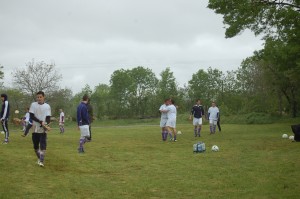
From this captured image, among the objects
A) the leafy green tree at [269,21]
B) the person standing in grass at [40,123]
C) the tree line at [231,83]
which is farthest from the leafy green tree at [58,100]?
the person standing in grass at [40,123]

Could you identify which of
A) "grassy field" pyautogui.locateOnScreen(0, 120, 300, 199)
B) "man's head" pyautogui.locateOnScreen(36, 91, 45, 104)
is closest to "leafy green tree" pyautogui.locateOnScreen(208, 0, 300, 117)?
"grassy field" pyautogui.locateOnScreen(0, 120, 300, 199)

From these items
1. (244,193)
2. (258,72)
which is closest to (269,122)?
(258,72)

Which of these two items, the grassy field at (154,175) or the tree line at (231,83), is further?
the tree line at (231,83)

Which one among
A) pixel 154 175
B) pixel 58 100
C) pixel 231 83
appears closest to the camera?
pixel 154 175

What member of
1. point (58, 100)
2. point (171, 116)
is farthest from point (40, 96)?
point (58, 100)

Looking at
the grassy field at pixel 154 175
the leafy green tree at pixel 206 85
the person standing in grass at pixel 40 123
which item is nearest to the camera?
the grassy field at pixel 154 175

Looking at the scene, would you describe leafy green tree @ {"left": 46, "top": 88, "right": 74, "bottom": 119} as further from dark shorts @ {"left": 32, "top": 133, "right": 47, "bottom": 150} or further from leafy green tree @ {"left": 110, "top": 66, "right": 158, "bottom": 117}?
dark shorts @ {"left": 32, "top": 133, "right": 47, "bottom": 150}

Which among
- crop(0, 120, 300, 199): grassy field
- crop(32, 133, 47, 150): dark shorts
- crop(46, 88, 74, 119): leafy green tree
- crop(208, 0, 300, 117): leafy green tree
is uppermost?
crop(208, 0, 300, 117): leafy green tree

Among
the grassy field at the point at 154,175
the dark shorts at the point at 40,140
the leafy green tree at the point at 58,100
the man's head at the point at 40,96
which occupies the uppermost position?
the leafy green tree at the point at 58,100

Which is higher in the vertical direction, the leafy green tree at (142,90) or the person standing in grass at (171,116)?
the leafy green tree at (142,90)

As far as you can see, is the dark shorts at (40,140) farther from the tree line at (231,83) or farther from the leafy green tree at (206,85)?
the leafy green tree at (206,85)

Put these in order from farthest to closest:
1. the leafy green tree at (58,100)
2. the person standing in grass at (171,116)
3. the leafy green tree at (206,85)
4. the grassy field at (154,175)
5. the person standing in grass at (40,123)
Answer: the leafy green tree at (206,85) → the leafy green tree at (58,100) → the person standing in grass at (171,116) → the person standing in grass at (40,123) → the grassy field at (154,175)

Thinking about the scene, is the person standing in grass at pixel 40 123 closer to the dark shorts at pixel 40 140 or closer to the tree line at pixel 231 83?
the dark shorts at pixel 40 140

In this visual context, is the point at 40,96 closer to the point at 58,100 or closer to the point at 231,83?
the point at 58,100
